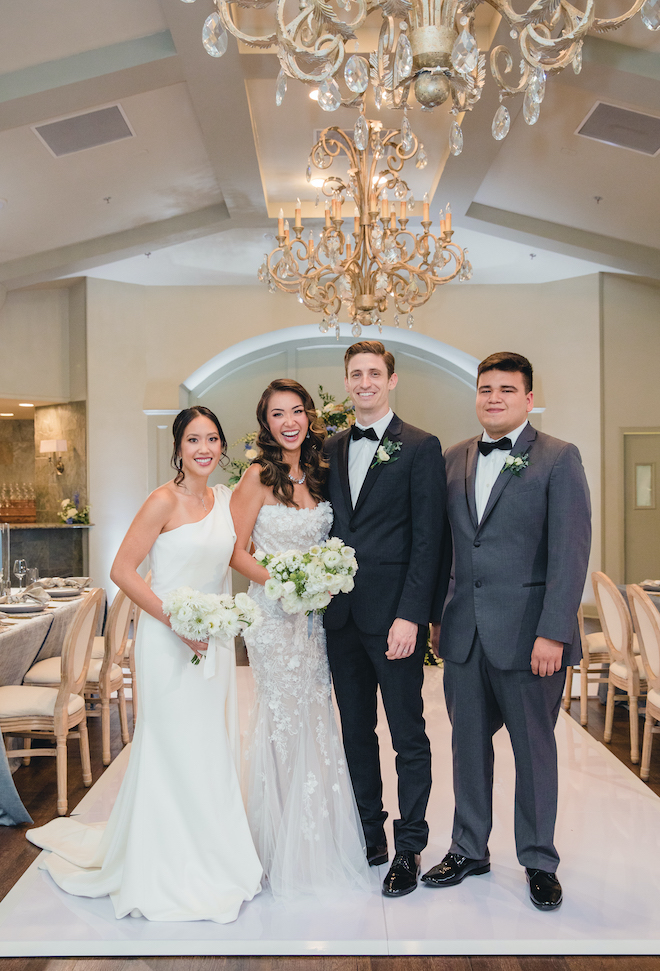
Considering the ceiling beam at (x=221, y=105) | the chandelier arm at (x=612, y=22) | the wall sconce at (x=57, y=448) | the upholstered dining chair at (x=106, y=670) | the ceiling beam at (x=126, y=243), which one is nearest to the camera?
the chandelier arm at (x=612, y=22)

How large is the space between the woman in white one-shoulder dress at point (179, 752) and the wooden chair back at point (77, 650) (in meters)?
1.04

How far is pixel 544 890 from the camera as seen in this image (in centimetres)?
282

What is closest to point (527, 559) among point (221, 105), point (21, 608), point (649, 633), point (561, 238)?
point (649, 633)

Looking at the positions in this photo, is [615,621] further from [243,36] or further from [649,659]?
[243,36]

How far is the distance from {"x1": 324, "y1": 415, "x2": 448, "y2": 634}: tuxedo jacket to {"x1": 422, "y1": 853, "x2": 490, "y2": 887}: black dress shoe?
939 millimetres

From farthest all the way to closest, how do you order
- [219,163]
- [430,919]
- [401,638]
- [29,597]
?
[219,163]
[29,597]
[401,638]
[430,919]

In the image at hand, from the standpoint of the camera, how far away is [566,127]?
6137mm

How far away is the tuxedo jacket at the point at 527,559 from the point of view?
2.79 meters

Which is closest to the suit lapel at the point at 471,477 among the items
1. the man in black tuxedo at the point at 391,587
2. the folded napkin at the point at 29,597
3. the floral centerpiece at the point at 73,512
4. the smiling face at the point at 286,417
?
the man in black tuxedo at the point at 391,587

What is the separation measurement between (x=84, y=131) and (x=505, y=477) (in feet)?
16.2

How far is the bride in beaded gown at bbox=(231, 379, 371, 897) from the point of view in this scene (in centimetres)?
292

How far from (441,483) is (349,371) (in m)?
0.57

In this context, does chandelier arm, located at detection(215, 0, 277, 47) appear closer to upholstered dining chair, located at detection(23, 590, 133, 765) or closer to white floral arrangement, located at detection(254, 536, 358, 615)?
white floral arrangement, located at detection(254, 536, 358, 615)

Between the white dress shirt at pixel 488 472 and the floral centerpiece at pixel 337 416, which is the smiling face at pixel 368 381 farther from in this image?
the floral centerpiece at pixel 337 416
